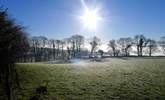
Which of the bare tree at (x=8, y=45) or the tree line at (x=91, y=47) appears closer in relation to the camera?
the bare tree at (x=8, y=45)

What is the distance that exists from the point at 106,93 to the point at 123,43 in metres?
80.3

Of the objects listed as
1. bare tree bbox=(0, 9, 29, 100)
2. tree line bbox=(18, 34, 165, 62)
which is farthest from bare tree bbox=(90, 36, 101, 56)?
bare tree bbox=(0, 9, 29, 100)

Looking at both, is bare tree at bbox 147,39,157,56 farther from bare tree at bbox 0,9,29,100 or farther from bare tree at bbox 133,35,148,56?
bare tree at bbox 0,9,29,100

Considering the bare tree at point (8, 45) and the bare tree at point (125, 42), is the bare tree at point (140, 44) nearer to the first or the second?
the bare tree at point (125, 42)

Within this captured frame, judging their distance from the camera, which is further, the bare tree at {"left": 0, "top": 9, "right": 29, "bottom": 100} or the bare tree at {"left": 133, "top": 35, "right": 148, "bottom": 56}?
the bare tree at {"left": 133, "top": 35, "right": 148, "bottom": 56}

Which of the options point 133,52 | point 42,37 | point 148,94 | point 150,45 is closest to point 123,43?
point 133,52

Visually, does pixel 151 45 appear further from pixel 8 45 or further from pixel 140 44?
pixel 8 45

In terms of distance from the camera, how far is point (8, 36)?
36.6ft

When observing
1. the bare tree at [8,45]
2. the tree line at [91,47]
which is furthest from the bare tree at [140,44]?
the bare tree at [8,45]

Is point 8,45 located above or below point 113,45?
below

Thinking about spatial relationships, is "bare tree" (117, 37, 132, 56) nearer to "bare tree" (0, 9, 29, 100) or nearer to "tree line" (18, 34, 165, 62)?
"tree line" (18, 34, 165, 62)

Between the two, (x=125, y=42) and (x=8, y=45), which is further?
(x=125, y=42)

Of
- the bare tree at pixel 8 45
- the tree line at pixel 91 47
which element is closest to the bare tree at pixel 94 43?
the tree line at pixel 91 47

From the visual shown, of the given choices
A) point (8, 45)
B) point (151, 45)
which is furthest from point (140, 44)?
point (8, 45)
